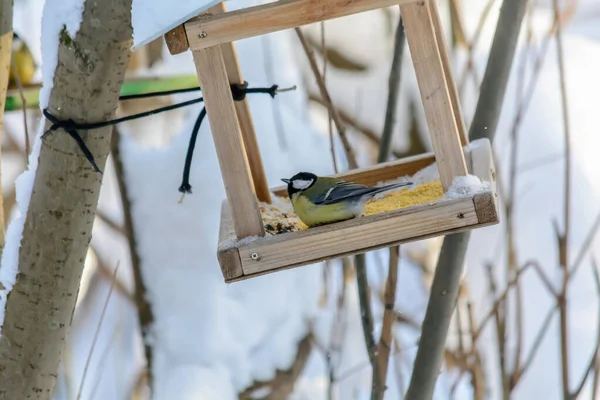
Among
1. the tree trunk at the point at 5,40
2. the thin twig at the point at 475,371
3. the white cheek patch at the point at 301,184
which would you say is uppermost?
the tree trunk at the point at 5,40

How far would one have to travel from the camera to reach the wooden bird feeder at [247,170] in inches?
43.1

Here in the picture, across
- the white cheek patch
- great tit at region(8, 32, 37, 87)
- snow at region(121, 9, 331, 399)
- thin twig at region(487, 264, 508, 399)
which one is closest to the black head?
the white cheek patch

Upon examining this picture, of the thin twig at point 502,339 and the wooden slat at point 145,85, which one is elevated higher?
the wooden slat at point 145,85

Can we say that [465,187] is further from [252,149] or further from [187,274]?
[187,274]

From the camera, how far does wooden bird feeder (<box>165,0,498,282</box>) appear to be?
1.09 m

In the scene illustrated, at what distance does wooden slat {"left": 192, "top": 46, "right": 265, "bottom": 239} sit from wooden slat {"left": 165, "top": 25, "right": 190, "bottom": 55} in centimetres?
3

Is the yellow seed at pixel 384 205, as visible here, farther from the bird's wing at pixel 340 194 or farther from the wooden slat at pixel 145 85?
the wooden slat at pixel 145 85

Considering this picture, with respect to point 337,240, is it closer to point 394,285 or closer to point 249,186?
point 249,186

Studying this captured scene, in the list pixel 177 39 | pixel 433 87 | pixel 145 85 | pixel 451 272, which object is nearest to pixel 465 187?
pixel 433 87

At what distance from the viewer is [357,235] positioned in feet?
3.64

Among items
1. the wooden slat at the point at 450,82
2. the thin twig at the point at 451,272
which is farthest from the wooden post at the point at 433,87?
the wooden slat at the point at 450,82

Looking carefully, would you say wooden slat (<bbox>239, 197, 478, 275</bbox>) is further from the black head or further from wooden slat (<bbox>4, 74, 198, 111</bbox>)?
wooden slat (<bbox>4, 74, 198, 111</bbox>)

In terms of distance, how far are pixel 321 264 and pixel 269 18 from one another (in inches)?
74.7

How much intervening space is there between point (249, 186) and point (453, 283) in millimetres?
472
